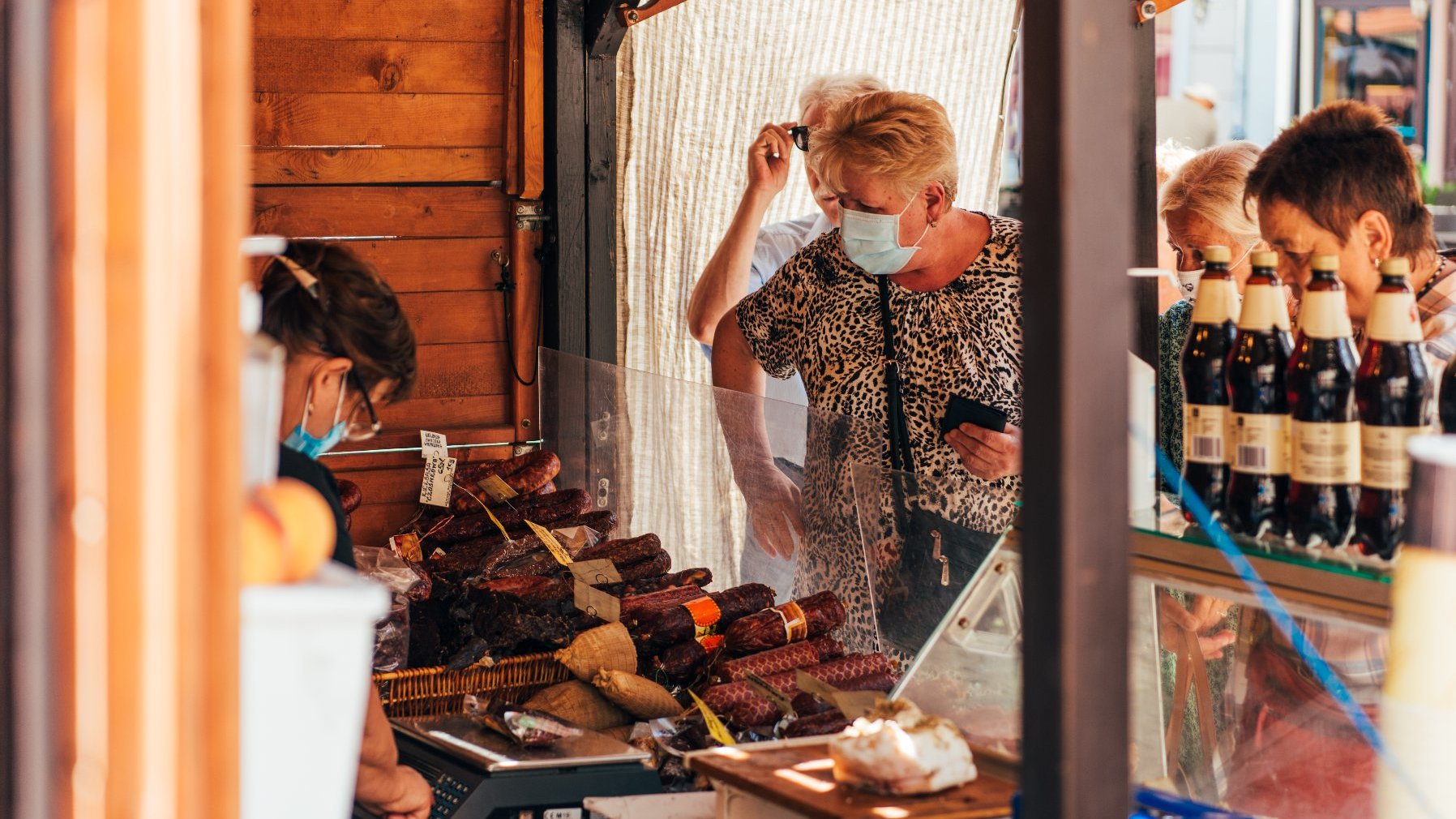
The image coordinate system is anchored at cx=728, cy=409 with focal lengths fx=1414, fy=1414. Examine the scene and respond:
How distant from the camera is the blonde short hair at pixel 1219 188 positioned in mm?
3848

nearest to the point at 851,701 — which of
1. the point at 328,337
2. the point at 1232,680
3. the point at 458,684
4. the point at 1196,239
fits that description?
the point at 1232,680

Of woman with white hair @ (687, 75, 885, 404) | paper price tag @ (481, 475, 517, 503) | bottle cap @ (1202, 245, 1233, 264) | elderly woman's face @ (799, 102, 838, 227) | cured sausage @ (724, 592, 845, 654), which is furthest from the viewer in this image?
woman with white hair @ (687, 75, 885, 404)

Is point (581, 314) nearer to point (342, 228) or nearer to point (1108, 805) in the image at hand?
point (342, 228)

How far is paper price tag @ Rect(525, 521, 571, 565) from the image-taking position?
383cm

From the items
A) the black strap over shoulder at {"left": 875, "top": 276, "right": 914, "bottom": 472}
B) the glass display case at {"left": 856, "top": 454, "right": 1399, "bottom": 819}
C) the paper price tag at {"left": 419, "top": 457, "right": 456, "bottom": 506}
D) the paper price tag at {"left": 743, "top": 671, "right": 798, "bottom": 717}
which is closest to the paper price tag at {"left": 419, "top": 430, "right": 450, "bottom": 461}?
the paper price tag at {"left": 419, "top": 457, "right": 456, "bottom": 506}

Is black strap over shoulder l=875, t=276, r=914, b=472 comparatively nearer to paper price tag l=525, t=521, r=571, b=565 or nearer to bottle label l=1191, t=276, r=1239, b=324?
paper price tag l=525, t=521, r=571, b=565

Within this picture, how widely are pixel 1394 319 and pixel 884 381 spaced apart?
6.02 feet

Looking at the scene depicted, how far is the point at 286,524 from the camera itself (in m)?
1.15

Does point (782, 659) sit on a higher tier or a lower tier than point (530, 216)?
lower

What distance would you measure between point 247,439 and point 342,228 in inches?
146

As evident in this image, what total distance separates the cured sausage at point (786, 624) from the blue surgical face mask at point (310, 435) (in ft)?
3.81

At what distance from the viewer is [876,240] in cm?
354

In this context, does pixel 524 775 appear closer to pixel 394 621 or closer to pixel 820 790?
pixel 820 790

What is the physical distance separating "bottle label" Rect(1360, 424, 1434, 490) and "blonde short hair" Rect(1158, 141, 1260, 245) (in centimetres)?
215
